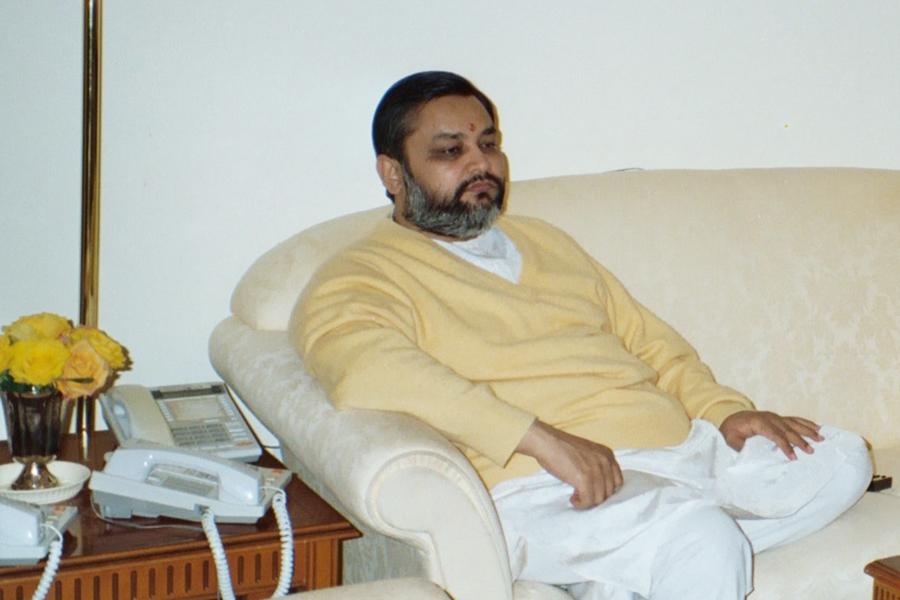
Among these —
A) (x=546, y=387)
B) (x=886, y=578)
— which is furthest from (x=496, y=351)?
(x=886, y=578)

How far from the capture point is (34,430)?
178 centimetres

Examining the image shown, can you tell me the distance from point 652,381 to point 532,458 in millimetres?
387

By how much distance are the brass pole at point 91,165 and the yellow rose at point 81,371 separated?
298mm

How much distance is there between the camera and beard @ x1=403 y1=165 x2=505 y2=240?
80.9 inches

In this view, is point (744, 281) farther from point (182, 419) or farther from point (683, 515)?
point (182, 419)

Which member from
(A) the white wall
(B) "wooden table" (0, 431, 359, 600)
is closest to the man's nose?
(A) the white wall

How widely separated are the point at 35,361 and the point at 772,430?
1.20 meters

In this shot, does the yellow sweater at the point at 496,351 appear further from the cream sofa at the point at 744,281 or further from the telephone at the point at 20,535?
the telephone at the point at 20,535

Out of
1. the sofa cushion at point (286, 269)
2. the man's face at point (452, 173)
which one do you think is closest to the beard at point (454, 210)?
the man's face at point (452, 173)

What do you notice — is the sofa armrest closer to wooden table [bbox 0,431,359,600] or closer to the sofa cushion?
wooden table [bbox 0,431,359,600]

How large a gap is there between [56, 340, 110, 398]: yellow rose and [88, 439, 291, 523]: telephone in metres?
0.11

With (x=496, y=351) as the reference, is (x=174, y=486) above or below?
below

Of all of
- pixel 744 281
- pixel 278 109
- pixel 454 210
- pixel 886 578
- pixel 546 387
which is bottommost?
pixel 886 578

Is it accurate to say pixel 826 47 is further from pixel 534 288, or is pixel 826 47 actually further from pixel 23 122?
pixel 23 122
